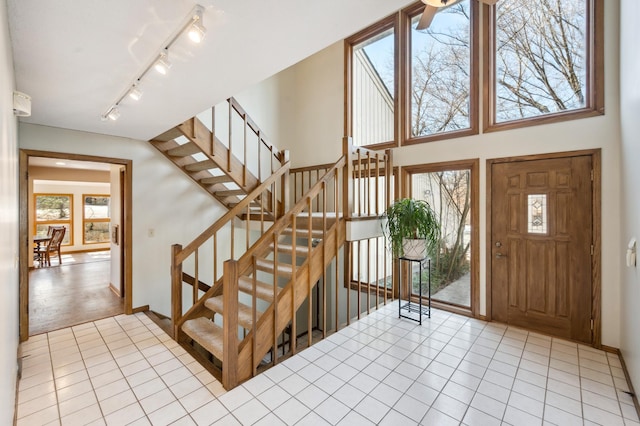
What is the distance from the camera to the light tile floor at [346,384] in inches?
74.8

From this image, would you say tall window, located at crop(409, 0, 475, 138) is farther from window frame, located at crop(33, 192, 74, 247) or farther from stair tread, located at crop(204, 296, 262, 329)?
window frame, located at crop(33, 192, 74, 247)

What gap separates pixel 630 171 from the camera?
2301 millimetres

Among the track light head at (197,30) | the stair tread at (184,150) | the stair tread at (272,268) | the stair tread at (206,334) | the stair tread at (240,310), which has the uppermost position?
the track light head at (197,30)

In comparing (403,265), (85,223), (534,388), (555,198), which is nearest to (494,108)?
(555,198)

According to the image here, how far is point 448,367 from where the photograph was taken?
2.48 m

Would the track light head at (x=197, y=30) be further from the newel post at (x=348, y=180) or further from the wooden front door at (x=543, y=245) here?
the wooden front door at (x=543, y=245)

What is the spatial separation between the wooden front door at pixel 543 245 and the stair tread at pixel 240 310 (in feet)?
9.60

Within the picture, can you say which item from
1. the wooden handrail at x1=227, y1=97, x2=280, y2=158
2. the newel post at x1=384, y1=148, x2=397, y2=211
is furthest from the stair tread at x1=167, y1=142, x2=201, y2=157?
the newel post at x1=384, y1=148, x2=397, y2=211

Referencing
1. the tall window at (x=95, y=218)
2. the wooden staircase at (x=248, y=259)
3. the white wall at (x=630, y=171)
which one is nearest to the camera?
the white wall at (x=630, y=171)

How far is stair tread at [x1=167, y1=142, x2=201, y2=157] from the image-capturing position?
3615 millimetres

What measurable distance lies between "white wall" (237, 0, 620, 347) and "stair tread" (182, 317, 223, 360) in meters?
3.13

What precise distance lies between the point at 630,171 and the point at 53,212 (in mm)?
12198

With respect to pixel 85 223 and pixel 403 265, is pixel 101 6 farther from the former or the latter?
pixel 85 223

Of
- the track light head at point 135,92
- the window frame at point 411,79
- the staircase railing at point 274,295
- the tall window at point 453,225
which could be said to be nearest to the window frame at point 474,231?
the tall window at point 453,225
